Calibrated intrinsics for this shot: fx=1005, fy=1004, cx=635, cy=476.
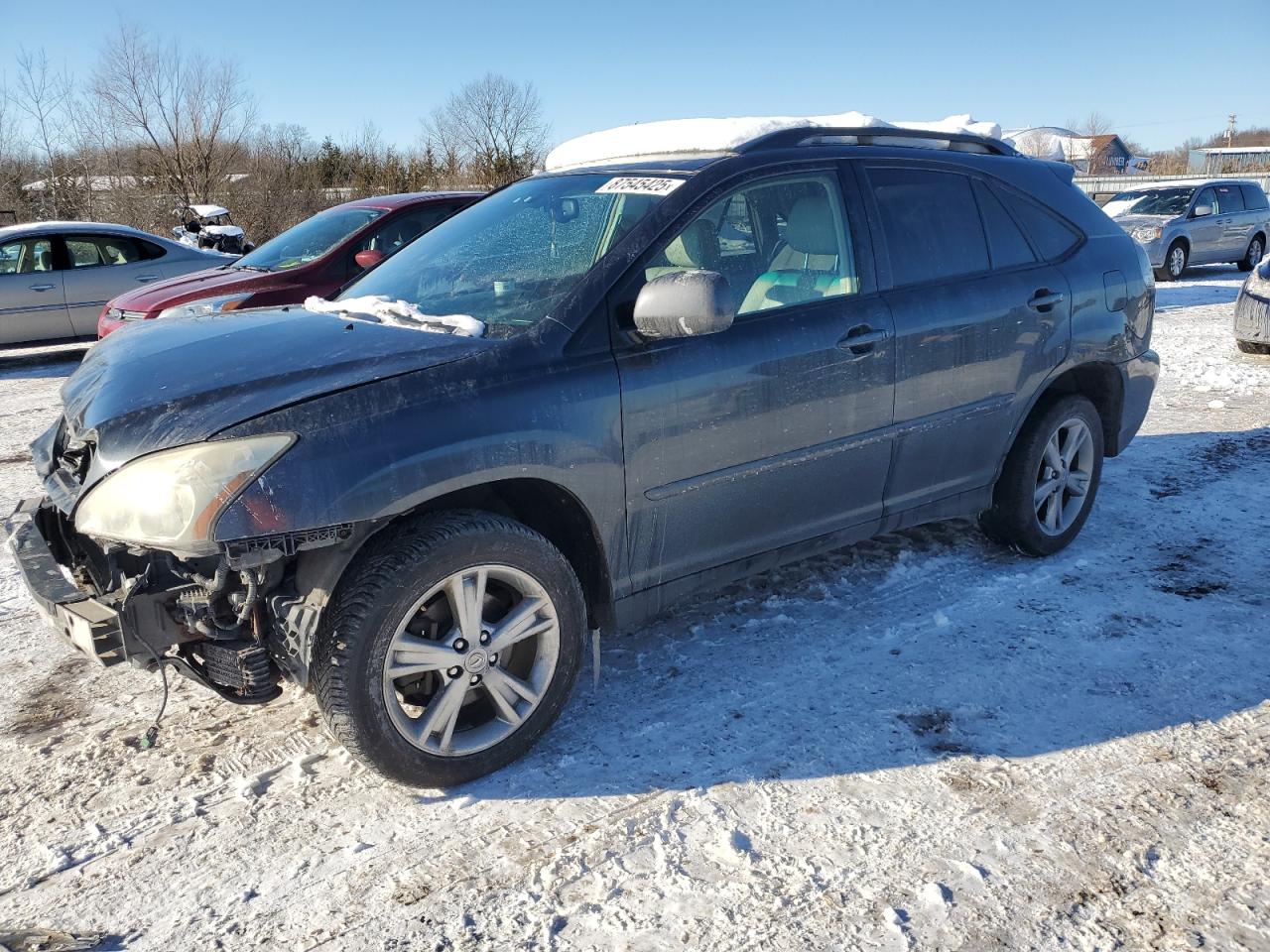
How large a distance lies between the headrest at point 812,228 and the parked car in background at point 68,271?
9550mm

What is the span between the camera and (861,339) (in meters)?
3.71

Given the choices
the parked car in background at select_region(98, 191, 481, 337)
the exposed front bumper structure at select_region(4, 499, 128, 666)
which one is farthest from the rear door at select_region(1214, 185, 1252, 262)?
the exposed front bumper structure at select_region(4, 499, 128, 666)

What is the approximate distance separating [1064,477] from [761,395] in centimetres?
202

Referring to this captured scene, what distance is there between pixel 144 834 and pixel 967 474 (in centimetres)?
333

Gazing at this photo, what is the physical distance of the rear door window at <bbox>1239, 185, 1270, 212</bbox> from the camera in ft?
58.0

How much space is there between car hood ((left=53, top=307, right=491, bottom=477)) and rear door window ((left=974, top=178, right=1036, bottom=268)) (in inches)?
96.4

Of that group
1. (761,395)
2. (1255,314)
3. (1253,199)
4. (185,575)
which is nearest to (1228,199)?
(1253,199)

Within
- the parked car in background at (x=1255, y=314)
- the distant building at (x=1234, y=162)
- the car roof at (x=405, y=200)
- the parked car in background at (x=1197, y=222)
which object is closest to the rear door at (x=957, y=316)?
the car roof at (x=405, y=200)

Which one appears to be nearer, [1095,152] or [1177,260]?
[1177,260]

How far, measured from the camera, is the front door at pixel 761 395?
324 centimetres

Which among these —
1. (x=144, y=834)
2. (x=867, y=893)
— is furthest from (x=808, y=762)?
(x=144, y=834)

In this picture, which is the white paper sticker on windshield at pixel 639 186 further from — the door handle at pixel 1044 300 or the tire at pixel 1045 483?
the tire at pixel 1045 483

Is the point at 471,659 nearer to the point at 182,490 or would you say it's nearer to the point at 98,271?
the point at 182,490

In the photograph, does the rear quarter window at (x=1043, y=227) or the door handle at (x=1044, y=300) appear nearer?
the door handle at (x=1044, y=300)
